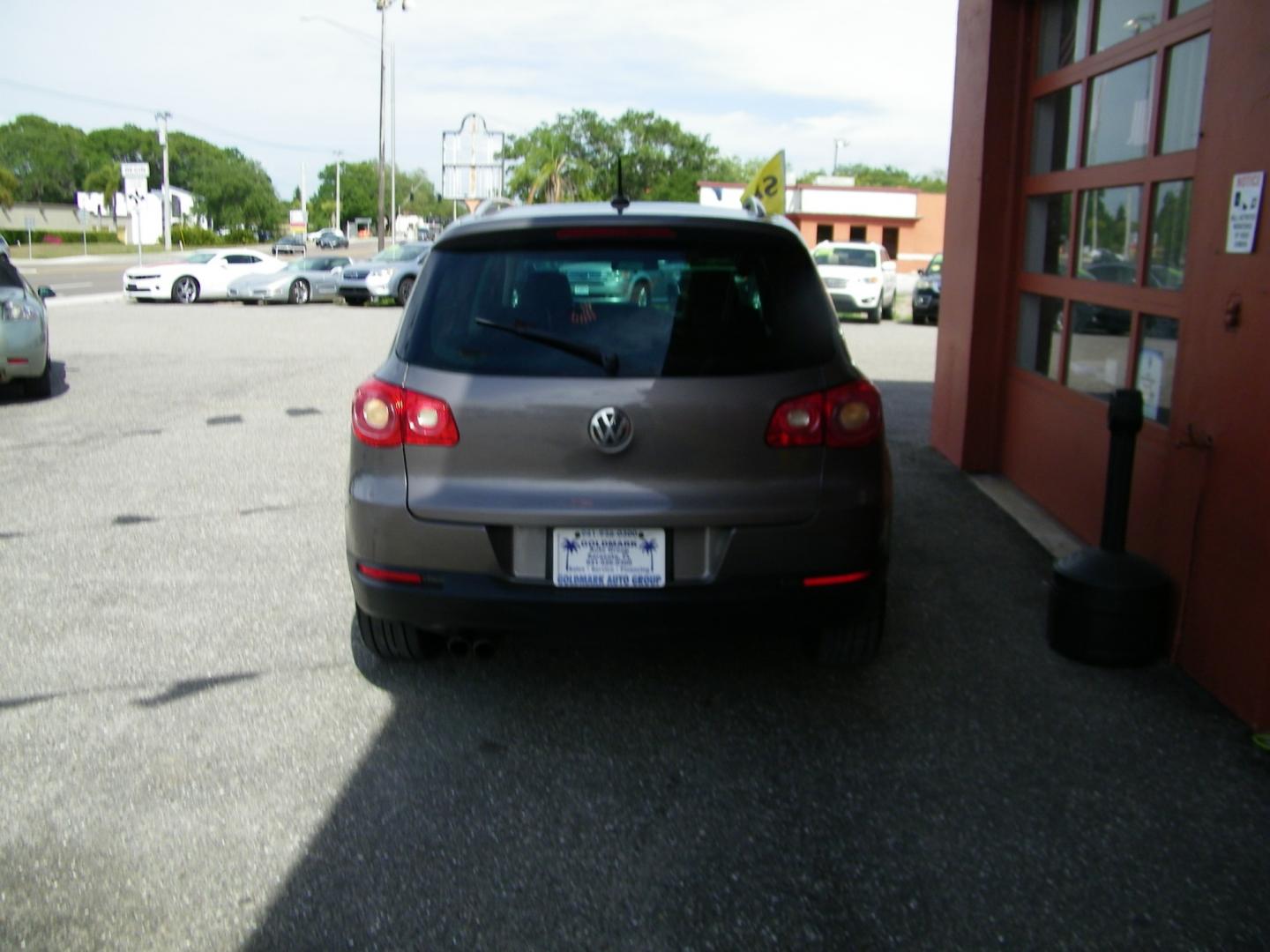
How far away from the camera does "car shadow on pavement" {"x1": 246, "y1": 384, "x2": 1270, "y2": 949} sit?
9.46 ft

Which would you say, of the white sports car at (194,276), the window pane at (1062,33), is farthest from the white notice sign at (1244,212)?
the white sports car at (194,276)

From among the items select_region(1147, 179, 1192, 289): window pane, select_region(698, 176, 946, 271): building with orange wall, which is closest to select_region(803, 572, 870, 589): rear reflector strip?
select_region(1147, 179, 1192, 289): window pane

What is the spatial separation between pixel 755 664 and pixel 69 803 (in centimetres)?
236

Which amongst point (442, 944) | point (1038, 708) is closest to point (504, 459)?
point (442, 944)

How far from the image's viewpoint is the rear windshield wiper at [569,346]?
3646 millimetres

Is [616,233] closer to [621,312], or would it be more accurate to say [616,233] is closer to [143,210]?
[621,312]

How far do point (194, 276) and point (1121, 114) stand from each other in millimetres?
26858

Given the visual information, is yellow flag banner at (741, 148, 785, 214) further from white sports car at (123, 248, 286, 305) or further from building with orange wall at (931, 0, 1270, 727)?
white sports car at (123, 248, 286, 305)

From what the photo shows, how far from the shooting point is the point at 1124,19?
5.82 metres

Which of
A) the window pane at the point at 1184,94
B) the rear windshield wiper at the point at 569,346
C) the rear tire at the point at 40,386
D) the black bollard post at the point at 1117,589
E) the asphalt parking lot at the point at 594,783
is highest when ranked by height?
the window pane at the point at 1184,94

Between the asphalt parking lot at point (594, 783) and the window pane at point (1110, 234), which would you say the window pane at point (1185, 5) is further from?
the asphalt parking lot at point (594, 783)

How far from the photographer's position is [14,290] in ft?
36.7

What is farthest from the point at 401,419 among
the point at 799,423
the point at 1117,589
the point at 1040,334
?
the point at 1040,334

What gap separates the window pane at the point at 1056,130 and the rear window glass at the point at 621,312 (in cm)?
352
